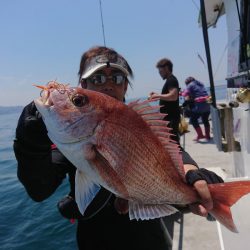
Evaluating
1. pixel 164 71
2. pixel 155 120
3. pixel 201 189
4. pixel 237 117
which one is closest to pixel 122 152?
pixel 155 120

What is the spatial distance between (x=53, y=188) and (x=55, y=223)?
175 inches

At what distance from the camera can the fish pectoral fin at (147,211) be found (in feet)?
4.36

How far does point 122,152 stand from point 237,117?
253 cm

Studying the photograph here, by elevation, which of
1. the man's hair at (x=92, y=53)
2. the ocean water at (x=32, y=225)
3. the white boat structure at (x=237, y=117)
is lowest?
the ocean water at (x=32, y=225)

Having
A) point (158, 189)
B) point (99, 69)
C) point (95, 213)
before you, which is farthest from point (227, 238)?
point (99, 69)

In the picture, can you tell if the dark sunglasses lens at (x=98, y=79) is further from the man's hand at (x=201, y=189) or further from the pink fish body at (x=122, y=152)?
the man's hand at (x=201, y=189)

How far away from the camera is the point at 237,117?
11.3ft

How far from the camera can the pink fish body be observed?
4.13 ft

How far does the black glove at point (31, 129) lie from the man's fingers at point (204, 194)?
811mm

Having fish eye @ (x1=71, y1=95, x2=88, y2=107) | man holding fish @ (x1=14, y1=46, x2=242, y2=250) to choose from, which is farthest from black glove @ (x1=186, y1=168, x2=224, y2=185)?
fish eye @ (x1=71, y1=95, x2=88, y2=107)

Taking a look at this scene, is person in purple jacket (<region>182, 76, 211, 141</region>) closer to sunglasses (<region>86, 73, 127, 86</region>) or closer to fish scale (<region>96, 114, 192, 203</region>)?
sunglasses (<region>86, 73, 127, 86</region>)

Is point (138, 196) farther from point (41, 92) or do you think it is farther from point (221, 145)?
point (221, 145)

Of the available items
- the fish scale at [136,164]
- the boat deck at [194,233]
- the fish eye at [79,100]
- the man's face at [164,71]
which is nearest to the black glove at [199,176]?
the fish scale at [136,164]

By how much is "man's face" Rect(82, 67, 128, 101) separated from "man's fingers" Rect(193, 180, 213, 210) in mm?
828
